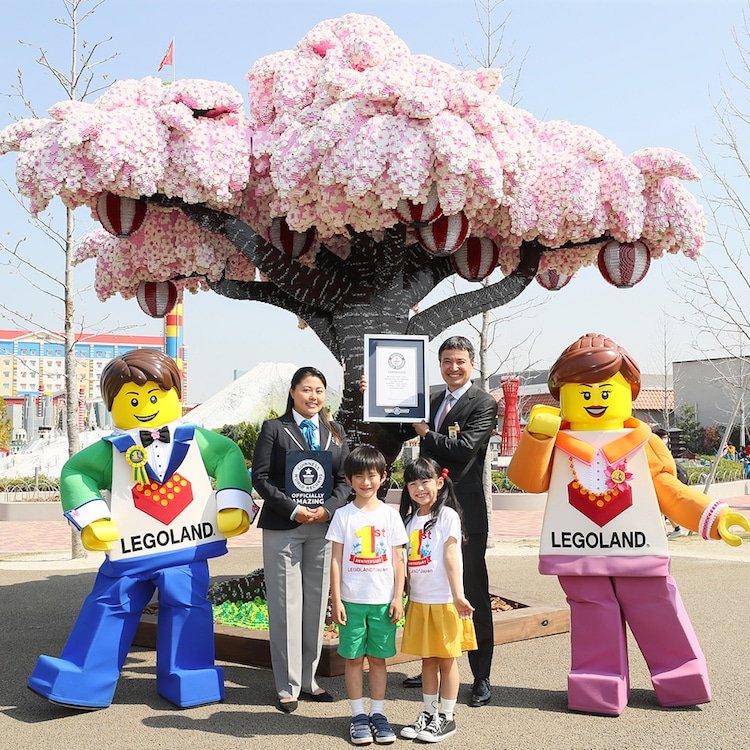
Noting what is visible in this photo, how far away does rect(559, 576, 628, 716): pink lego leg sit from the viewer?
417 cm

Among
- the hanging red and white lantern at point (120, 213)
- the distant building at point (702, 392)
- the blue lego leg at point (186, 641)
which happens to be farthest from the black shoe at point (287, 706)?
the distant building at point (702, 392)

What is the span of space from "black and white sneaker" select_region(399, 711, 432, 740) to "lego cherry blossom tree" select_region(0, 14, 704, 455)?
6.71 ft

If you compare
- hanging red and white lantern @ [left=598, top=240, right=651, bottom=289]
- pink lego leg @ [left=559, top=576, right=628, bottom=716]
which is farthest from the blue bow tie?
hanging red and white lantern @ [left=598, top=240, right=651, bottom=289]

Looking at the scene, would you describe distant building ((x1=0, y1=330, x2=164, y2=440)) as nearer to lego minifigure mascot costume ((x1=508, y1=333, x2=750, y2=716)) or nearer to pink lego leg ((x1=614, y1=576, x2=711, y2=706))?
lego minifigure mascot costume ((x1=508, y1=333, x2=750, y2=716))

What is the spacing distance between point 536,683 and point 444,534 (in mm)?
1360

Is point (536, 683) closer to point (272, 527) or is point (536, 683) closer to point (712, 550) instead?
point (272, 527)

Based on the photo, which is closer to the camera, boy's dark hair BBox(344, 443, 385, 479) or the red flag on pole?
boy's dark hair BBox(344, 443, 385, 479)

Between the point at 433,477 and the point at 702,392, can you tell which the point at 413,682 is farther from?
the point at 702,392

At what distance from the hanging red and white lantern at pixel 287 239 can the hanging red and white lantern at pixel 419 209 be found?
37.1 inches

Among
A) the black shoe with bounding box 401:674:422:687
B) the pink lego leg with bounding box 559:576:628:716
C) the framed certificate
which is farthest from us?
the framed certificate

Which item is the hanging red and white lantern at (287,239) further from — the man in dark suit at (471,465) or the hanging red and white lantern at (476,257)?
the man in dark suit at (471,465)

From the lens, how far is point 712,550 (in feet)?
34.5

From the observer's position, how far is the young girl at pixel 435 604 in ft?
12.5

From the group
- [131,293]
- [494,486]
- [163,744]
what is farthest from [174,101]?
[494,486]
